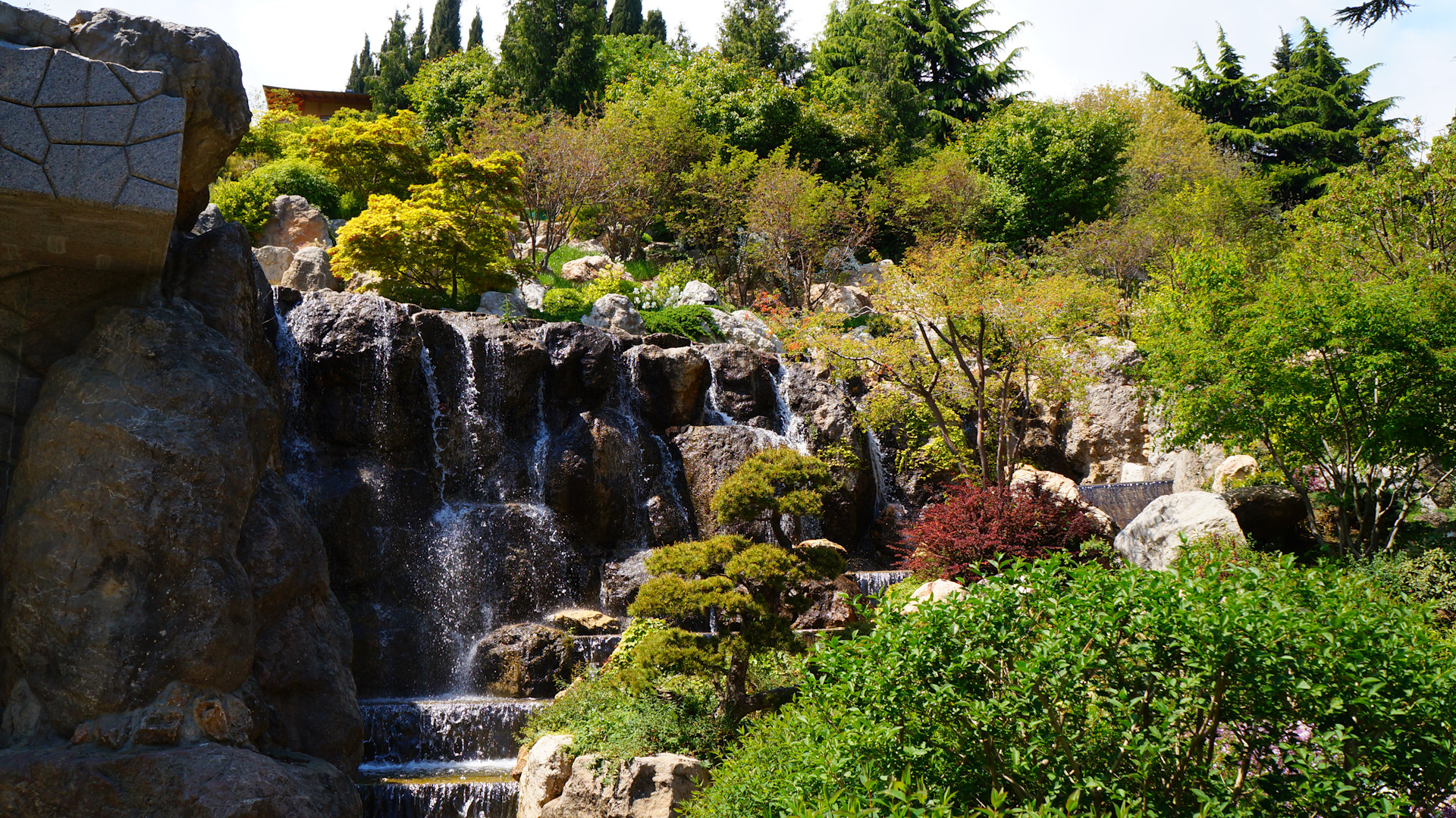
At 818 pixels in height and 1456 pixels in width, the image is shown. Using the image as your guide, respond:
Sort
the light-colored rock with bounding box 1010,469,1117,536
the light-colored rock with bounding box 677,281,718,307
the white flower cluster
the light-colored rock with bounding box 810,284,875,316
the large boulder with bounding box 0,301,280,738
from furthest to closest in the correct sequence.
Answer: the light-colored rock with bounding box 810,284,875,316 → the light-colored rock with bounding box 677,281,718,307 → the white flower cluster → the light-colored rock with bounding box 1010,469,1117,536 → the large boulder with bounding box 0,301,280,738

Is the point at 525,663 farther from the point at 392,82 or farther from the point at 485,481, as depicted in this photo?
the point at 392,82

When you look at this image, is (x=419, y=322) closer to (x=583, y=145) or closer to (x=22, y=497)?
(x=22, y=497)

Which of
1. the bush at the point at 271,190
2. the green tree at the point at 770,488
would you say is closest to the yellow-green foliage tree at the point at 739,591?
the green tree at the point at 770,488

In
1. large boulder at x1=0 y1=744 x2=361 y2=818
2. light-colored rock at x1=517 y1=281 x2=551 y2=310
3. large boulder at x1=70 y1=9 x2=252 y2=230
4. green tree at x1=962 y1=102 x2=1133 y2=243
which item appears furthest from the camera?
green tree at x1=962 y1=102 x2=1133 y2=243

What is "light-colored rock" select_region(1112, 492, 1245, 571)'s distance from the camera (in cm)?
1178

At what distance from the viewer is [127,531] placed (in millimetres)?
6457

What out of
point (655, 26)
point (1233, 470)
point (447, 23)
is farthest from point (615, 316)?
point (447, 23)

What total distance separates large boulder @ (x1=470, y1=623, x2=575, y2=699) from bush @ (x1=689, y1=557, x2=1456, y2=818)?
7.29 meters

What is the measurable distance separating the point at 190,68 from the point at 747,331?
14.6 metres

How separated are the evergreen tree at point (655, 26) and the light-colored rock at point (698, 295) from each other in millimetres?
23951

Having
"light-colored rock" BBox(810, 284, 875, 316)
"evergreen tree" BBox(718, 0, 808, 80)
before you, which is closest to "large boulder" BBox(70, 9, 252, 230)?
"light-colored rock" BBox(810, 284, 875, 316)

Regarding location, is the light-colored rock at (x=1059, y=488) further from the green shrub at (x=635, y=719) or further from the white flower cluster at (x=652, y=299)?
the white flower cluster at (x=652, y=299)

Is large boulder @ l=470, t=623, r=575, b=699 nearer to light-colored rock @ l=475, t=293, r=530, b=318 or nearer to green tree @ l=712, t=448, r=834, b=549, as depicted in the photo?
green tree @ l=712, t=448, r=834, b=549

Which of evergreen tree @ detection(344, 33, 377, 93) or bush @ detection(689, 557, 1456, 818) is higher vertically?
evergreen tree @ detection(344, 33, 377, 93)
